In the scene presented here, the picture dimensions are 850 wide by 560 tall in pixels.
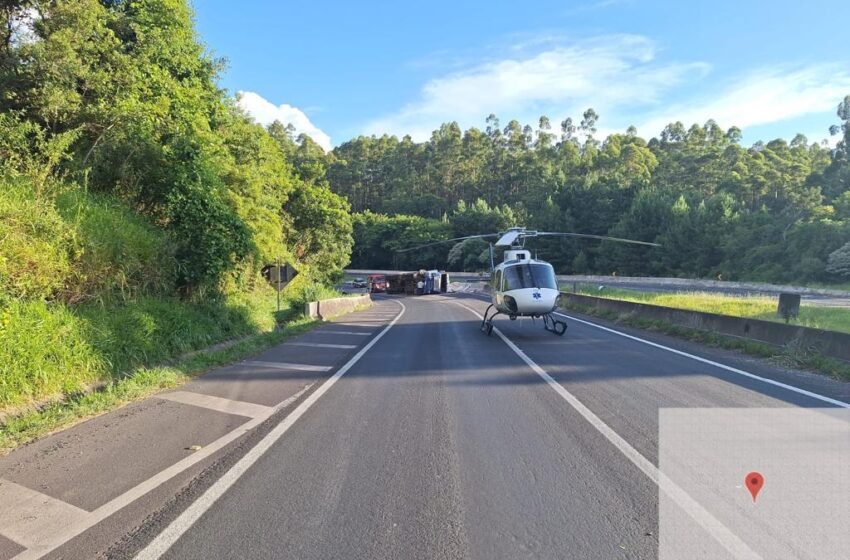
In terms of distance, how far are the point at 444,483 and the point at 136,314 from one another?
8850mm

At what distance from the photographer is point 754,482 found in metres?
4.55

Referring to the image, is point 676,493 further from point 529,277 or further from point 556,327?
point 556,327

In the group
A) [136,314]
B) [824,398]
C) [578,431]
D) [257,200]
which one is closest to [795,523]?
[578,431]

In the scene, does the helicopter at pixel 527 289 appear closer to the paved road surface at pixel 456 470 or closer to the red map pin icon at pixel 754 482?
the paved road surface at pixel 456 470

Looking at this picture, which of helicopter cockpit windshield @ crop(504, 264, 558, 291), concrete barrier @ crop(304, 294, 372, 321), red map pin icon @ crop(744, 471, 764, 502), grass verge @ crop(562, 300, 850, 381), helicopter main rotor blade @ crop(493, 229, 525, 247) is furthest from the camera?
concrete barrier @ crop(304, 294, 372, 321)

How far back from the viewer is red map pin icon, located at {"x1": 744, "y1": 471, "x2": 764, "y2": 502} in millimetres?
4367

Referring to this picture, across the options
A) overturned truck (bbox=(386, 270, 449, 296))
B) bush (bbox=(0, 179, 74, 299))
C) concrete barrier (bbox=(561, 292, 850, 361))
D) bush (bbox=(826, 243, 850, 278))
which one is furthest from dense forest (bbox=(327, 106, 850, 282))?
bush (bbox=(0, 179, 74, 299))

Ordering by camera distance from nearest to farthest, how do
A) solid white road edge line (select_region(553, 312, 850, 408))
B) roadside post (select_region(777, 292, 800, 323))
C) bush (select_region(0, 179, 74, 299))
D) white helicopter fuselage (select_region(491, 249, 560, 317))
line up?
solid white road edge line (select_region(553, 312, 850, 408)) < bush (select_region(0, 179, 74, 299)) < roadside post (select_region(777, 292, 800, 323)) < white helicopter fuselage (select_region(491, 249, 560, 317))

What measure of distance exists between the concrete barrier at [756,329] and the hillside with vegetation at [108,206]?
1270 cm

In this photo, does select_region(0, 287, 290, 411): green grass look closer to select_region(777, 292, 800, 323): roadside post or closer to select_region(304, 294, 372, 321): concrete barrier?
select_region(304, 294, 372, 321): concrete barrier

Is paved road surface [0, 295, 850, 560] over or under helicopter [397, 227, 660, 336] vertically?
under

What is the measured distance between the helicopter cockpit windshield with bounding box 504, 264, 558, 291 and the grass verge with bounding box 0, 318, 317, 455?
300 inches

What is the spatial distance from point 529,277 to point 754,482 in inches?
469

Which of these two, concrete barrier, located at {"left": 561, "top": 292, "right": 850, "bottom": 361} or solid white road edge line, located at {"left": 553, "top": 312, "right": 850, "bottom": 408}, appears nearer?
solid white road edge line, located at {"left": 553, "top": 312, "right": 850, "bottom": 408}
